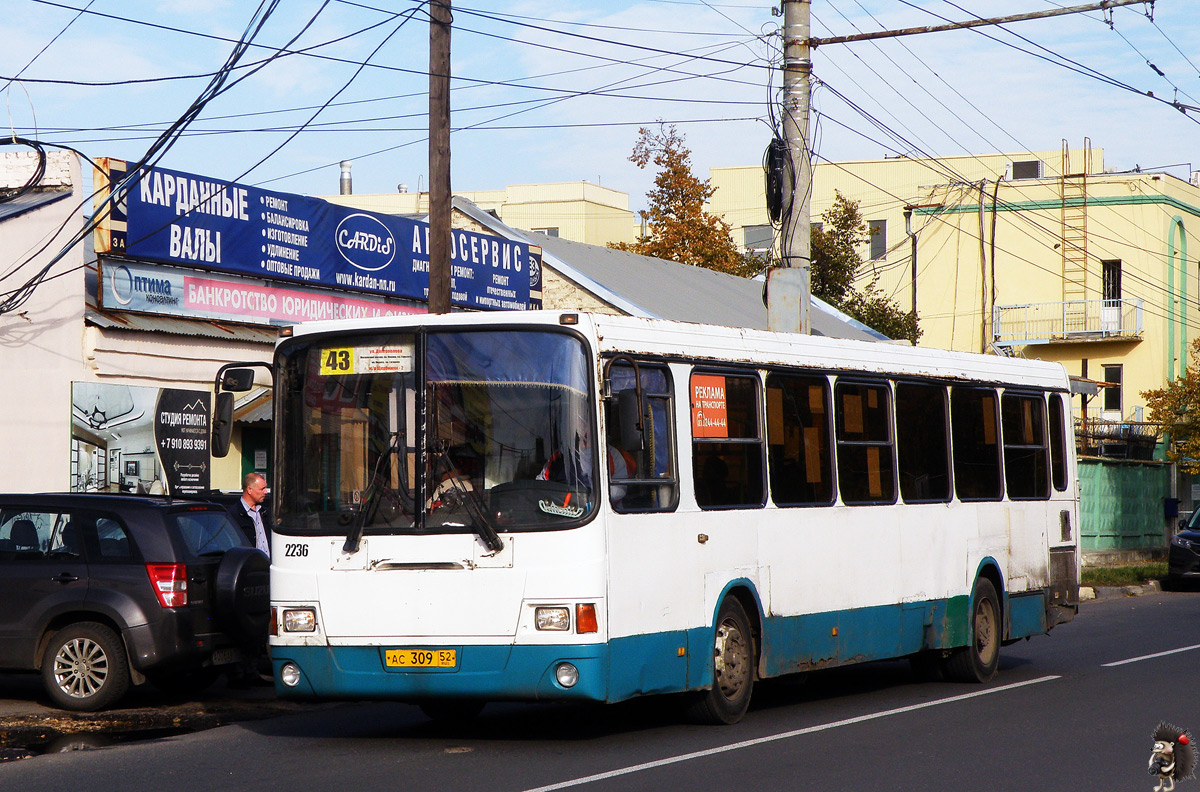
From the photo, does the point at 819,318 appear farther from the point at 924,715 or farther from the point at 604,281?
the point at 924,715

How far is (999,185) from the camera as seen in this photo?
47.8 metres

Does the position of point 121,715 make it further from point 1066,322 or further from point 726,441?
point 1066,322

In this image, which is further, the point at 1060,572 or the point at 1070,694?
the point at 1060,572

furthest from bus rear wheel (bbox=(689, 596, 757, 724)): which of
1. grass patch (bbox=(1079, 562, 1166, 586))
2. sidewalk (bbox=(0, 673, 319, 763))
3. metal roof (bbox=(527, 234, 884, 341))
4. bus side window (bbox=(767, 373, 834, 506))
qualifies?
grass patch (bbox=(1079, 562, 1166, 586))

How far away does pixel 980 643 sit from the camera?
13641 millimetres

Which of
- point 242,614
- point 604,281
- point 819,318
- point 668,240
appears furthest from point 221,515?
point 668,240

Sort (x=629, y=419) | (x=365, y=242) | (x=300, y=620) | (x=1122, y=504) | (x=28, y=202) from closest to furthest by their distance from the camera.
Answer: (x=629, y=419), (x=300, y=620), (x=28, y=202), (x=365, y=242), (x=1122, y=504)

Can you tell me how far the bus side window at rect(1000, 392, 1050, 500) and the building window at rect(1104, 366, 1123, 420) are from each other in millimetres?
33378

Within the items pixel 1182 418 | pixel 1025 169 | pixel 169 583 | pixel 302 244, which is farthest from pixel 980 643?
pixel 1025 169

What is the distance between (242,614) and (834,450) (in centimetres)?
477

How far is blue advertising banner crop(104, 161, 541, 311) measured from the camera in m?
17.1

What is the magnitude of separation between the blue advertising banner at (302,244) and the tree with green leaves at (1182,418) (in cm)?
1777

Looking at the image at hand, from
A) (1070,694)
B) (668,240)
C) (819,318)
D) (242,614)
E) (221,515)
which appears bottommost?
(1070,694)

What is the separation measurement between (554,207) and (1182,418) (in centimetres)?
3393
